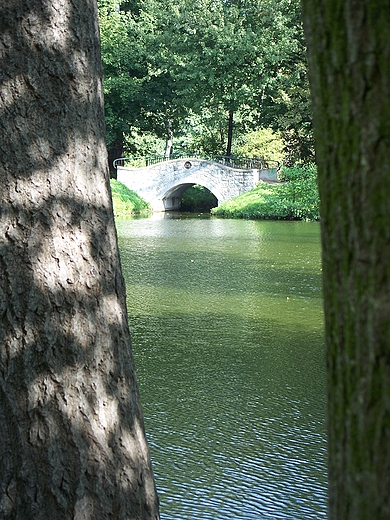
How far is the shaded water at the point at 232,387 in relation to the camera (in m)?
3.87

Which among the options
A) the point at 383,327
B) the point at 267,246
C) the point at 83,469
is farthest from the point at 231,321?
the point at 267,246

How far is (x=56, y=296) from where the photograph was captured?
2254 millimetres

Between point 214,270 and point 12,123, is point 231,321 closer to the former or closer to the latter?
point 214,270

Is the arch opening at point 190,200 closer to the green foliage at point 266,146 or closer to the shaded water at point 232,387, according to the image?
the green foliage at point 266,146

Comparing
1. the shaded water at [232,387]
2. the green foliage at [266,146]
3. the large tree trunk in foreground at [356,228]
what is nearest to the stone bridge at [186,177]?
the green foliage at [266,146]

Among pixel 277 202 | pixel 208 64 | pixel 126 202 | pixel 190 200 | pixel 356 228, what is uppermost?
pixel 208 64

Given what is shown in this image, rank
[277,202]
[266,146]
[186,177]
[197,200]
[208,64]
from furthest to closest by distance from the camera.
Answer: [197,200]
[266,146]
[208,64]
[186,177]
[277,202]

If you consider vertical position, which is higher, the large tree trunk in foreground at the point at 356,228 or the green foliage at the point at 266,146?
the green foliage at the point at 266,146

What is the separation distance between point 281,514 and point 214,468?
573 mm

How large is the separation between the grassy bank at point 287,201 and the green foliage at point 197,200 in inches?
314

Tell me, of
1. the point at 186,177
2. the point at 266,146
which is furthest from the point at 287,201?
the point at 266,146

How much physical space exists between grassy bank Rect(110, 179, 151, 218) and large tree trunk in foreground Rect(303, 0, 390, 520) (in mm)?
25626

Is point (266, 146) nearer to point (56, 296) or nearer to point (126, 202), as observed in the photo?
point (126, 202)

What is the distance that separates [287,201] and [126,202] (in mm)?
6495
